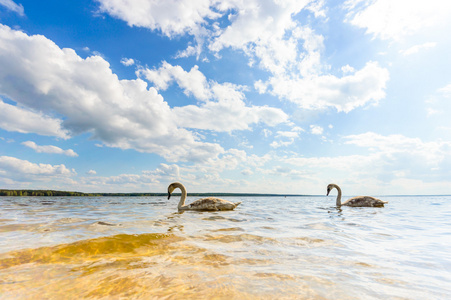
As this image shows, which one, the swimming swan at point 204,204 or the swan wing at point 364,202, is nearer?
the swimming swan at point 204,204

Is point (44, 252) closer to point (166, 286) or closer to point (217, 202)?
point (166, 286)

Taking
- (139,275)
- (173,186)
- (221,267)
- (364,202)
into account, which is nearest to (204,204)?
(173,186)

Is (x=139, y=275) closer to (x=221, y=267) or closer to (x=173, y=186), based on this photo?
(x=221, y=267)

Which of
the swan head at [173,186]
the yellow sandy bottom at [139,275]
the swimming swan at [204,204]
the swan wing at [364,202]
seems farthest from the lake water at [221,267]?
the swan wing at [364,202]

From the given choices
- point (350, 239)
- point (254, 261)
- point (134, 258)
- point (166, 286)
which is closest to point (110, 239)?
point (134, 258)

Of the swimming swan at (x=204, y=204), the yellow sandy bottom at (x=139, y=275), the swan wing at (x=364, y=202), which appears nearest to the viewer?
the yellow sandy bottom at (x=139, y=275)

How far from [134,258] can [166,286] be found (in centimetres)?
196

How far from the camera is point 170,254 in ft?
17.0

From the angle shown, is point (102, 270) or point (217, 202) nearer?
point (102, 270)

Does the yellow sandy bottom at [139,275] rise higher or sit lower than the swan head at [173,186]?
lower

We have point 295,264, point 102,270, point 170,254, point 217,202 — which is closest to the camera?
point 102,270

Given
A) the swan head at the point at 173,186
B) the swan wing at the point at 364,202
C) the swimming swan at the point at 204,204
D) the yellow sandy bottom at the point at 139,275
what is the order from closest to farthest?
1. the yellow sandy bottom at the point at 139,275
2. the swimming swan at the point at 204,204
3. the swan head at the point at 173,186
4. the swan wing at the point at 364,202

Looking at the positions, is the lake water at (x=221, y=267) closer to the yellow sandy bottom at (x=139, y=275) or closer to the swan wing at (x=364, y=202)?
the yellow sandy bottom at (x=139, y=275)

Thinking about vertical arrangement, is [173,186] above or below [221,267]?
above
